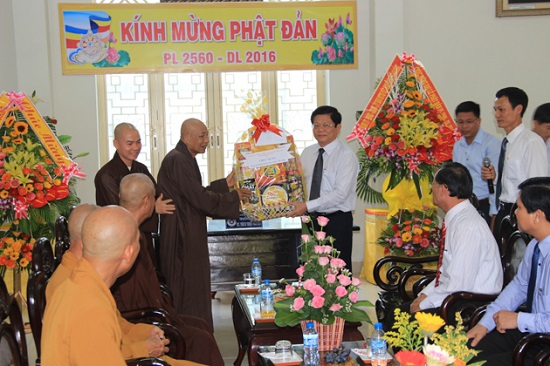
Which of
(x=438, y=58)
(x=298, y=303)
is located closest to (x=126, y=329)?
(x=298, y=303)

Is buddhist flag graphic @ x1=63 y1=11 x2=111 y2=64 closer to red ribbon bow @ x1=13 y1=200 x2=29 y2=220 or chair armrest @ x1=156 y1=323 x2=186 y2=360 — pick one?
red ribbon bow @ x1=13 y1=200 x2=29 y2=220

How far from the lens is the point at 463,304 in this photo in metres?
3.13

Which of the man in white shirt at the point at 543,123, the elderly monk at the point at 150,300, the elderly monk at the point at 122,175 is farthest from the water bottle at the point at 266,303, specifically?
the man in white shirt at the point at 543,123

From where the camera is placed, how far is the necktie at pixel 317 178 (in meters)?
4.61

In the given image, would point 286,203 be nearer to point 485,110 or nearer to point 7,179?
point 7,179

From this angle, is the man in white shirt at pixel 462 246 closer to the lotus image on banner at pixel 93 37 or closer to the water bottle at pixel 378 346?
the water bottle at pixel 378 346

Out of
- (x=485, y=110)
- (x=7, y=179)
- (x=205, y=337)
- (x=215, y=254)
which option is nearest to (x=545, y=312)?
(x=205, y=337)

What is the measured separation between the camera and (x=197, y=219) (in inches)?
174

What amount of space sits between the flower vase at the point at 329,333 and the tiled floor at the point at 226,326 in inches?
56.5

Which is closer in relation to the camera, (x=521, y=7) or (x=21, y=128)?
(x=21, y=128)

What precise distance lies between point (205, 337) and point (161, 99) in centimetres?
421

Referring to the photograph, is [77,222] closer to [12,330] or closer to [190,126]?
[12,330]

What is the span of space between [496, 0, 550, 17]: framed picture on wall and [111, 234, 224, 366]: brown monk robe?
5000 mm

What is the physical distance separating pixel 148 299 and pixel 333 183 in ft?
6.00
